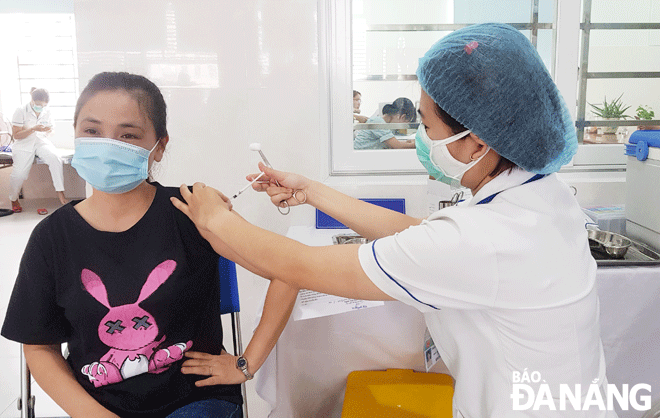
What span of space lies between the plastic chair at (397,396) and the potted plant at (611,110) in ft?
4.94

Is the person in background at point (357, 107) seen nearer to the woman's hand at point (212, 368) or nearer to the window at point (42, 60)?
the woman's hand at point (212, 368)

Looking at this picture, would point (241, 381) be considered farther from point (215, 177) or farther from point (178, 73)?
point (178, 73)

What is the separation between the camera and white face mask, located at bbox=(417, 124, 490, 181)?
992mm

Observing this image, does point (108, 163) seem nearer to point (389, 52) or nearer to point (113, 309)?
point (113, 309)

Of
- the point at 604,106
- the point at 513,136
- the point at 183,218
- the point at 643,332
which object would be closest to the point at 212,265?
the point at 183,218

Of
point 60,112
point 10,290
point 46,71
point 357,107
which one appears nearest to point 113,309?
point 357,107

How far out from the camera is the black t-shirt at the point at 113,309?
113cm

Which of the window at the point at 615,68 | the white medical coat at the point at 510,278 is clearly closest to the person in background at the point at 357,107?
the window at the point at 615,68

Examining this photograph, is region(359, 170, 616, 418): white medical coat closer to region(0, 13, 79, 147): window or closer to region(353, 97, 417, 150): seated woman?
region(353, 97, 417, 150): seated woman

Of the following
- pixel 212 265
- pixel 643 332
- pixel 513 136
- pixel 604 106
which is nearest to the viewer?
pixel 513 136

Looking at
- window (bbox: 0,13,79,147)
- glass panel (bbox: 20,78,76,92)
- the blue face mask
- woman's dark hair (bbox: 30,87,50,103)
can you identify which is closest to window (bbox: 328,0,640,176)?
the blue face mask

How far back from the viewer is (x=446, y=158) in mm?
1014

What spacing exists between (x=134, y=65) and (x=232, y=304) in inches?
48.4

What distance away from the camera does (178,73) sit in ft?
6.90
